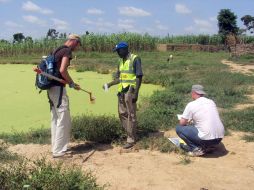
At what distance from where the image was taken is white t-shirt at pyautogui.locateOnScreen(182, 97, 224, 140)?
206 inches

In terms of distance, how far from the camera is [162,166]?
4.89m

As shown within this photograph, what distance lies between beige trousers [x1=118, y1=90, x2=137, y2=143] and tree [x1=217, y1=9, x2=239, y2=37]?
26302 millimetres

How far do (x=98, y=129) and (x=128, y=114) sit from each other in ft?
1.72

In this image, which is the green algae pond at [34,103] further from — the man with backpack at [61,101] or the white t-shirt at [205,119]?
the white t-shirt at [205,119]

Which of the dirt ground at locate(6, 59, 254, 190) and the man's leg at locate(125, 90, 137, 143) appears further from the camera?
the man's leg at locate(125, 90, 137, 143)

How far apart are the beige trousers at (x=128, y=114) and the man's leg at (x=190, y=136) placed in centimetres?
63

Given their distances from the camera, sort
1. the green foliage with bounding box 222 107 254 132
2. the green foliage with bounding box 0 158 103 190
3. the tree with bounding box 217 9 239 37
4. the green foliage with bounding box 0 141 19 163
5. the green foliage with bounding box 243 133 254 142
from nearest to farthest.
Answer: the green foliage with bounding box 0 158 103 190, the green foliage with bounding box 0 141 19 163, the green foliage with bounding box 243 133 254 142, the green foliage with bounding box 222 107 254 132, the tree with bounding box 217 9 239 37

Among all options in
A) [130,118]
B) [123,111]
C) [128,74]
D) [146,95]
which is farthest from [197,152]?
[146,95]

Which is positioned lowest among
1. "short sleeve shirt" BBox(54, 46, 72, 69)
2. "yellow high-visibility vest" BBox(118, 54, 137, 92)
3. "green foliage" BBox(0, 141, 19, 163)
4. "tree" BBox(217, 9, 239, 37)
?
"green foliage" BBox(0, 141, 19, 163)

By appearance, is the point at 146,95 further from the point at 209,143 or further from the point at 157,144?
the point at 209,143

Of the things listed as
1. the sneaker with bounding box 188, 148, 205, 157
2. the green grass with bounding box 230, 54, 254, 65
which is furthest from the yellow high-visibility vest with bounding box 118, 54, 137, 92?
the green grass with bounding box 230, 54, 254, 65

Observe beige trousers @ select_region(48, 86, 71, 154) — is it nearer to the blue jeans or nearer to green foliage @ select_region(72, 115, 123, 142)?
green foliage @ select_region(72, 115, 123, 142)

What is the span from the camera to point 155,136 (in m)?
5.99

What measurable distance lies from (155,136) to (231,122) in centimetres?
141
